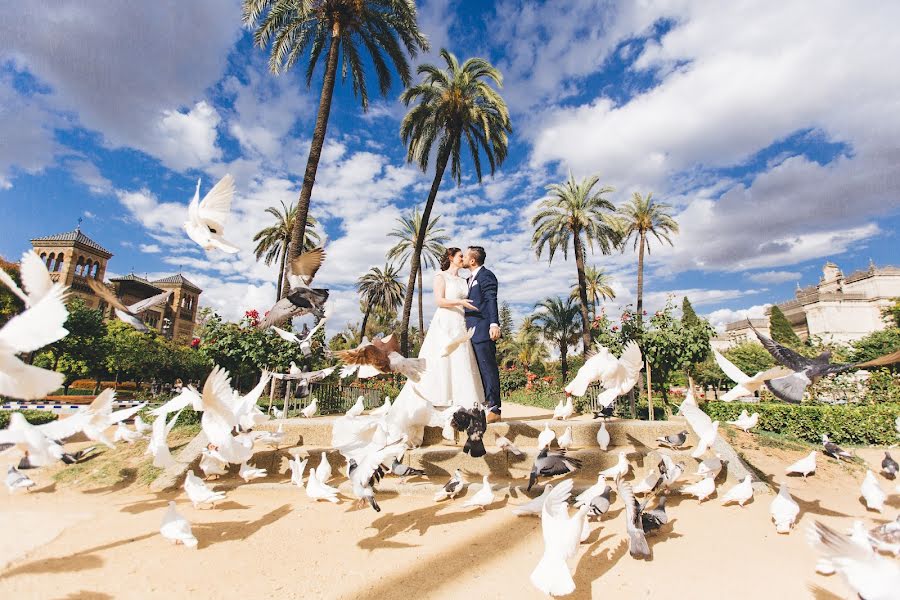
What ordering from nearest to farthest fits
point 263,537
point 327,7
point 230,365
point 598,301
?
point 263,537 < point 230,365 < point 327,7 < point 598,301

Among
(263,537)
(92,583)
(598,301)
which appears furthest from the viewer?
(598,301)

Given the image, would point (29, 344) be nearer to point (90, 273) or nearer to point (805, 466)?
point (805, 466)

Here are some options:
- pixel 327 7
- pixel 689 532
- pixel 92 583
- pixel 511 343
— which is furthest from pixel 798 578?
pixel 511 343

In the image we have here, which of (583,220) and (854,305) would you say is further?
(854,305)

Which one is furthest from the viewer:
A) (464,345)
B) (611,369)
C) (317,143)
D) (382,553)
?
(317,143)

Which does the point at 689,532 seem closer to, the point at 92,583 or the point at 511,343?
the point at 92,583

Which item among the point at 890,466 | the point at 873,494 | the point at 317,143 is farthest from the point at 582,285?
the point at 873,494

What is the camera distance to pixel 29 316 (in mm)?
2002

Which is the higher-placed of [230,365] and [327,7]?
[327,7]

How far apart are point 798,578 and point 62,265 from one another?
222 ft

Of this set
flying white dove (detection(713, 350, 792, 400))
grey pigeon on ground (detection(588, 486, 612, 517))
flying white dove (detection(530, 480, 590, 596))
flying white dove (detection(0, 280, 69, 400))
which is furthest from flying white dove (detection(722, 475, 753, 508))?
flying white dove (detection(0, 280, 69, 400))

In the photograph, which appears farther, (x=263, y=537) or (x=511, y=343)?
(x=511, y=343)

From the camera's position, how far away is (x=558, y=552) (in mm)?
2219

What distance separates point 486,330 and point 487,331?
0.07 ft
